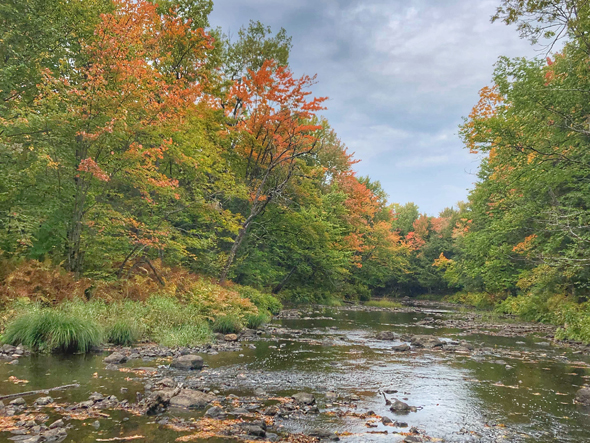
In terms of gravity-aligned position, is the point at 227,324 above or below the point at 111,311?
below

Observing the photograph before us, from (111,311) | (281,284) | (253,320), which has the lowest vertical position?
(253,320)

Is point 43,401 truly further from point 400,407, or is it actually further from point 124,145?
point 124,145

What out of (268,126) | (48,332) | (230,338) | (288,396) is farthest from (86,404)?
(268,126)

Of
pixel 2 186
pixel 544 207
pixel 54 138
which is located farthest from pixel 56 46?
pixel 544 207

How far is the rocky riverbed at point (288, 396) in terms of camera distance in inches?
192

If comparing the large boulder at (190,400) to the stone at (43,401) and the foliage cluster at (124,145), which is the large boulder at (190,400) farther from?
the foliage cluster at (124,145)

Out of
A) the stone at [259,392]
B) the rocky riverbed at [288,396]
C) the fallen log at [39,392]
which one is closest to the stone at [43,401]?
A: the rocky riverbed at [288,396]

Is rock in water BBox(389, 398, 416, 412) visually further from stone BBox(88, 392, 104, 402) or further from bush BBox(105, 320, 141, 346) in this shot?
bush BBox(105, 320, 141, 346)

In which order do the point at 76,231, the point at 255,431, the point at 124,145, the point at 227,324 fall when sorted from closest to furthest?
the point at 255,431 → the point at 76,231 → the point at 124,145 → the point at 227,324

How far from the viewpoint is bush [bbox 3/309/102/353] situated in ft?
29.2

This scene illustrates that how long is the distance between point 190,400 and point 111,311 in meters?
6.82

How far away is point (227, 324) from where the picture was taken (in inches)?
578

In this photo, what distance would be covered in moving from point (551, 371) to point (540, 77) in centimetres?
1328

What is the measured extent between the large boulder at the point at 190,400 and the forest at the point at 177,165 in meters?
5.01
